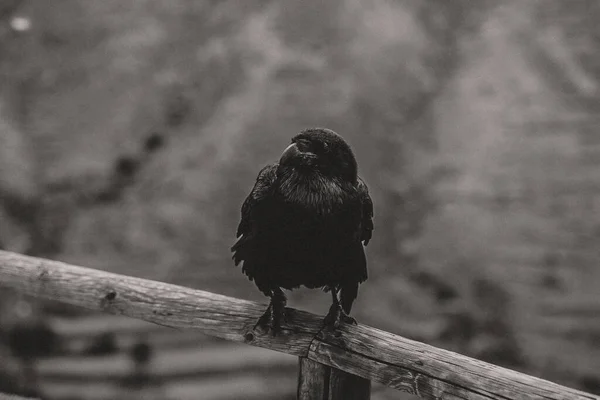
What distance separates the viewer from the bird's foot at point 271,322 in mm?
1977

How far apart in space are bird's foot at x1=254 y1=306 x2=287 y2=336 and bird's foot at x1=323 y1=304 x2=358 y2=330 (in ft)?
0.54

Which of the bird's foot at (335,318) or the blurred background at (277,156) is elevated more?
the blurred background at (277,156)

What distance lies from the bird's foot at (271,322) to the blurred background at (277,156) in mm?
2064

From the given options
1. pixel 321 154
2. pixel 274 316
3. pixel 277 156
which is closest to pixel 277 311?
pixel 274 316

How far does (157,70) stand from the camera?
496 cm

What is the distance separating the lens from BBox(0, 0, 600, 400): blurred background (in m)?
3.92

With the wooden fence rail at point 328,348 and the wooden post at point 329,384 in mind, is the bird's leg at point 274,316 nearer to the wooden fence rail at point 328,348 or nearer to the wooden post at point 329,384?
the wooden fence rail at point 328,348

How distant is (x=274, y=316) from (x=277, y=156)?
2433 mm

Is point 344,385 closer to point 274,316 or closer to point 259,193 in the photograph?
point 274,316

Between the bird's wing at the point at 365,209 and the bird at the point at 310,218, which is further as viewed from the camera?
the bird's wing at the point at 365,209

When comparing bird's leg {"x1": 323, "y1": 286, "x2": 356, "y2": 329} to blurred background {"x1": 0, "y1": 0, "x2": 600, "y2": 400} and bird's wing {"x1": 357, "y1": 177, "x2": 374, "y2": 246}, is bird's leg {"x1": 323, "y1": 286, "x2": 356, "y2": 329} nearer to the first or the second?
bird's wing {"x1": 357, "y1": 177, "x2": 374, "y2": 246}

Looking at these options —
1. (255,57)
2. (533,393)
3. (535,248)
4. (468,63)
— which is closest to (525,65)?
(468,63)

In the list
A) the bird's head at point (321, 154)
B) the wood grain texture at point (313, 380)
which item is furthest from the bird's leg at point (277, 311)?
the bird's head at point (321, 154)

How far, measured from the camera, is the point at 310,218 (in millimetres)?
1793
